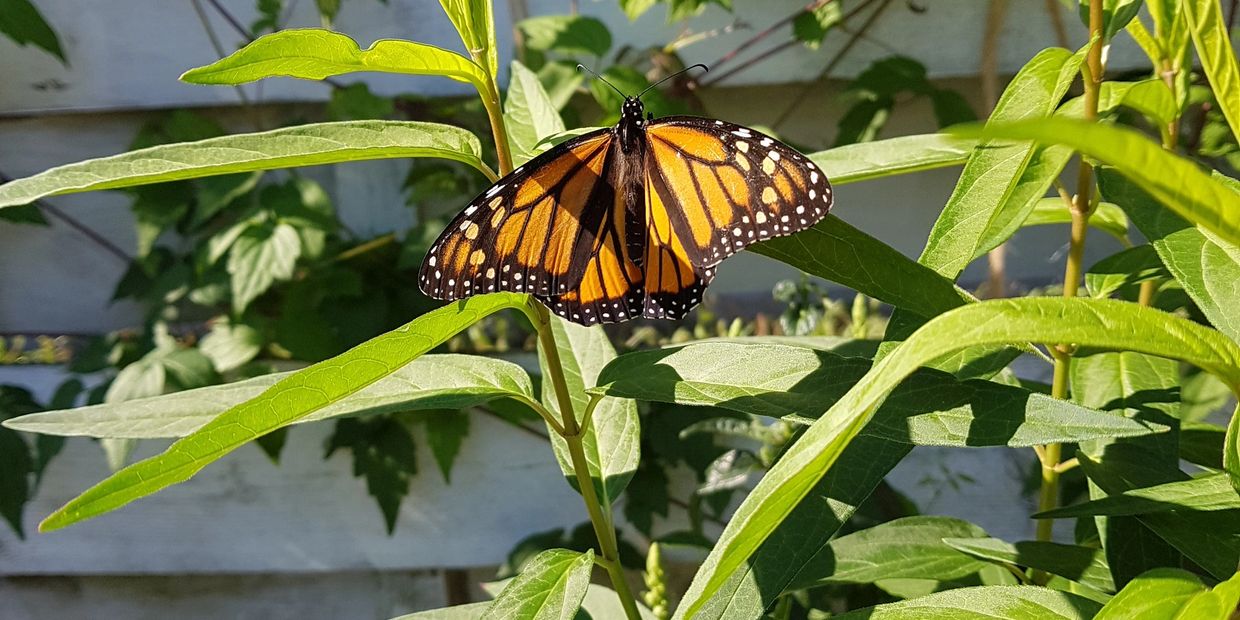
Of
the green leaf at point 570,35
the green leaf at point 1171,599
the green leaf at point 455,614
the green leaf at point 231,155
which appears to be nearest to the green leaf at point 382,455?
the green leaf at point 570,35

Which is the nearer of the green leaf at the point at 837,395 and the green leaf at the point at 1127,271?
the green leaf at the point at 837,395

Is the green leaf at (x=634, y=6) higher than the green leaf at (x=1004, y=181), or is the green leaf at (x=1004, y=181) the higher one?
the green leaf at (x=634, y=6)

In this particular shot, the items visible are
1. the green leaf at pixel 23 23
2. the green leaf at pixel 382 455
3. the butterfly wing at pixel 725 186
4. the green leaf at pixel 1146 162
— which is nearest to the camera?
the green leaf at pixel 1146 162

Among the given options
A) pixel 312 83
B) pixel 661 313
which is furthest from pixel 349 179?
pixel 661 313

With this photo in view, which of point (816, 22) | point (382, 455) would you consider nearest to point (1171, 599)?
point (816, 22)

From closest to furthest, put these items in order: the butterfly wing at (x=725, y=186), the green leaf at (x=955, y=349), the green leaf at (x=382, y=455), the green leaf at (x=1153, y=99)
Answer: the green leaf at (x=955, y=349), the butterfly wing at (x=725, y=186), the green leaf at (x=1153, y=99), the green leaf at (x=382, y=455)

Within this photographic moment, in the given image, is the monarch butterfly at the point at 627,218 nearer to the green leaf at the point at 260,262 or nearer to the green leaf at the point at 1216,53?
the green leaf at the point at 1216,53
